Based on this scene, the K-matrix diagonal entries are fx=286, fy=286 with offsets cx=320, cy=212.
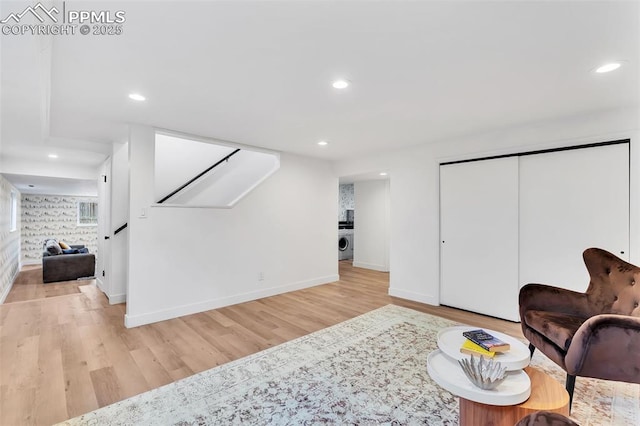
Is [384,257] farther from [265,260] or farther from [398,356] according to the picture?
[398,356]

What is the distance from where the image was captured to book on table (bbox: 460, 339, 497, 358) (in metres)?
1.65

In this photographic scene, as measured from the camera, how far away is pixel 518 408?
1334 millimetres

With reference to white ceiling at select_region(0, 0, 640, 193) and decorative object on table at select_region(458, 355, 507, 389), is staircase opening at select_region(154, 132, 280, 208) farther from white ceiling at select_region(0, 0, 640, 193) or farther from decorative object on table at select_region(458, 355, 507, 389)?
decorative object on table at select_region(458, 355, 507, 389)

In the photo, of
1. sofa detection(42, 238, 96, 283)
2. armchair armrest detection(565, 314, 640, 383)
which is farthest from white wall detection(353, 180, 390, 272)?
sofa detection(42, 238, 96, 283)

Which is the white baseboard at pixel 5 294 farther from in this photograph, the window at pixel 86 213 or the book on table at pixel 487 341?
the book on table at pixel 487 341

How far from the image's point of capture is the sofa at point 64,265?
19.2 feet

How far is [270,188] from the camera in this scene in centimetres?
466

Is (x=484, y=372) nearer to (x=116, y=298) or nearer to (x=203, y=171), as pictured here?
(x=116, y=298)

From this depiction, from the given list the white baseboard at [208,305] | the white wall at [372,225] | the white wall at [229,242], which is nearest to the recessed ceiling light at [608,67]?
the white wall at [229,242]

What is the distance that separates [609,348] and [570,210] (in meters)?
1.87

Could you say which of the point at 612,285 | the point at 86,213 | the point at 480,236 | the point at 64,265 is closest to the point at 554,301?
the point at 612,285

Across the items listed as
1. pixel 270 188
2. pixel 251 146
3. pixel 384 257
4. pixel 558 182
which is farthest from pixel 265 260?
pixel 558 182

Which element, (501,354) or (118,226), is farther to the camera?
(118,226)

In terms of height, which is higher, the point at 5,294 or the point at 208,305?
the point at 208,305
